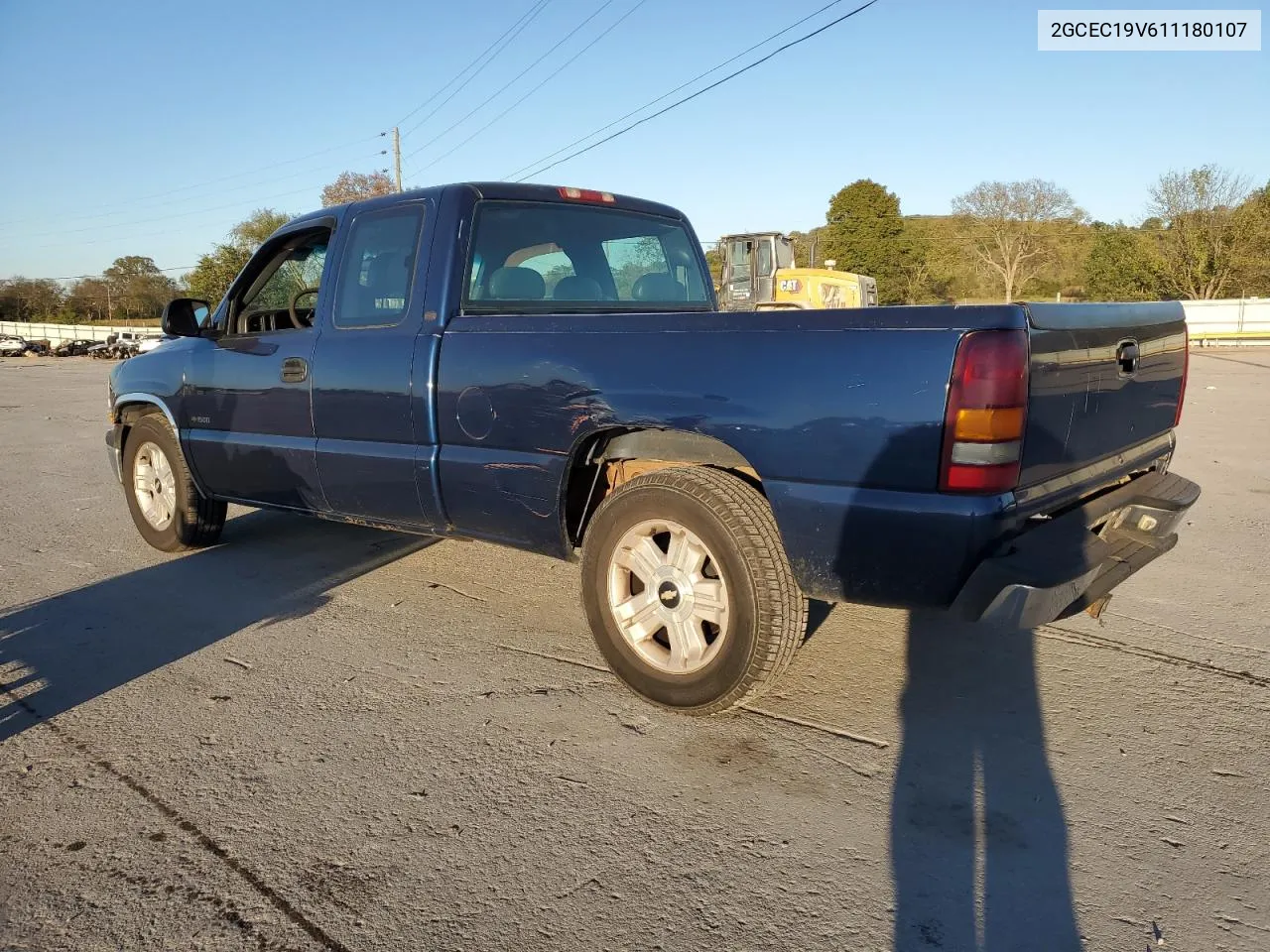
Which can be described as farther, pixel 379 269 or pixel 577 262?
pixel 577 262

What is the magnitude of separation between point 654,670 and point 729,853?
0.94 meters

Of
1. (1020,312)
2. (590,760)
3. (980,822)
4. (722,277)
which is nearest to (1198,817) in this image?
(980,822)

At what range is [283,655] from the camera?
3.91 metres

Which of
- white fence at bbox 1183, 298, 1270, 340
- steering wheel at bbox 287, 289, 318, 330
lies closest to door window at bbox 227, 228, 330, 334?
steering wheel at bbox 287, 289, 318, 330

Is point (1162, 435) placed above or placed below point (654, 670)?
above

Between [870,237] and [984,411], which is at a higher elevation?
[870,237]

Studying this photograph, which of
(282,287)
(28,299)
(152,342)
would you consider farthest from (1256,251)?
(28,299)

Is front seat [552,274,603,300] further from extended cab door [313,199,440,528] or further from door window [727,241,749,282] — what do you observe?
door window [727,241,749,282]

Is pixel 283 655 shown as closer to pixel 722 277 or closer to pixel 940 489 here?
pixel 940 489

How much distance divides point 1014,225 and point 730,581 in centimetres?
4397

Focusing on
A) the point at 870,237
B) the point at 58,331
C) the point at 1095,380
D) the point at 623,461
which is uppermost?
the point at 870,237

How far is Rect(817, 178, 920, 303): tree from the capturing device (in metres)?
47.9

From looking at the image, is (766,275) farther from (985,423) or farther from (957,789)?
(957,789)

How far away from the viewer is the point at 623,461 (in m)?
3.71
